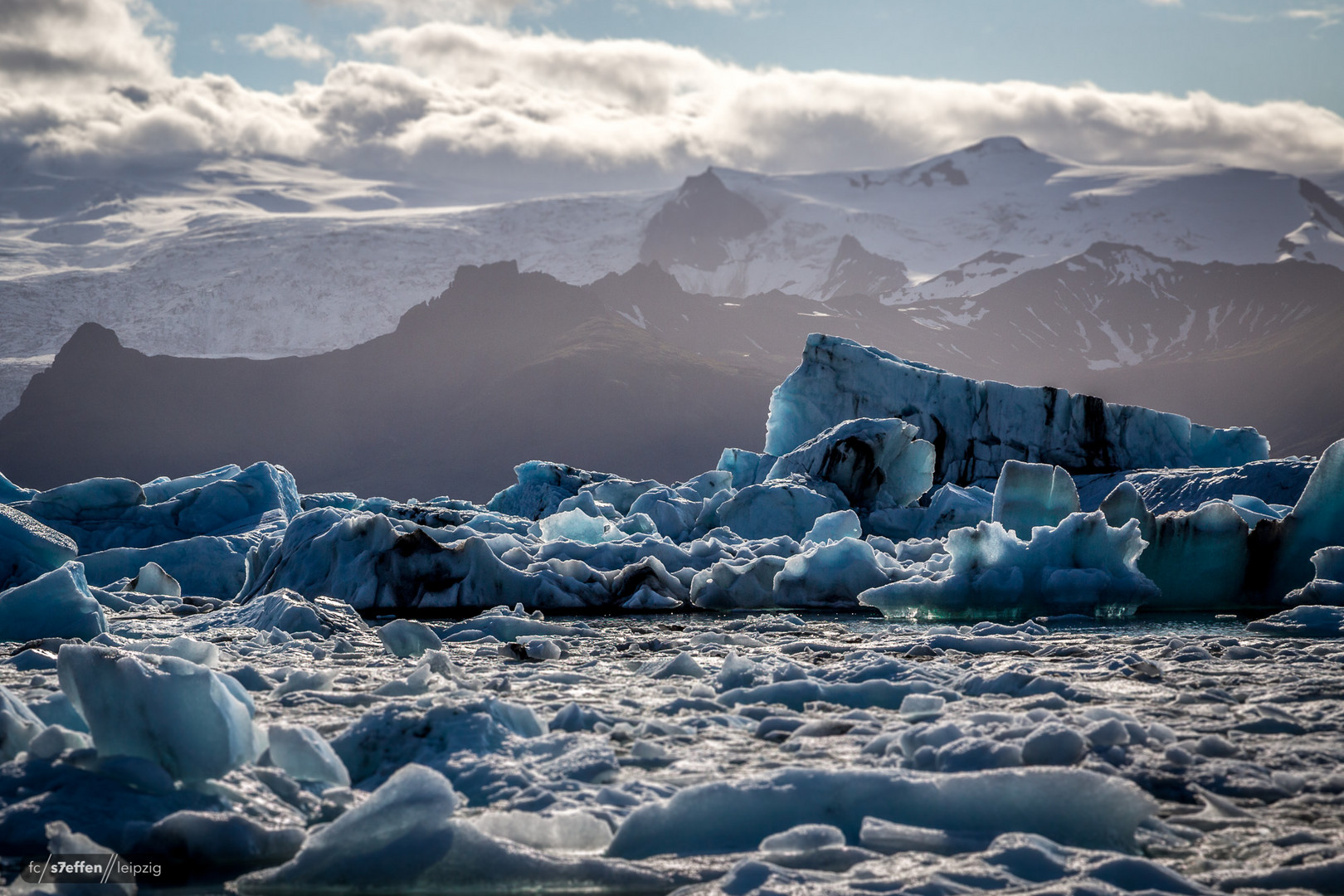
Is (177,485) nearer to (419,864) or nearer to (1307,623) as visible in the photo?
(1307,623)

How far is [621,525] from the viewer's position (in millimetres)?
16531

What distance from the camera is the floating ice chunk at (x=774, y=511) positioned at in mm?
16812

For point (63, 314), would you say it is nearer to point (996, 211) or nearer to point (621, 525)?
point (621, 525)

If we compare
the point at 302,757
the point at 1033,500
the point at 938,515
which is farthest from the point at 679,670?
the point at 938,515

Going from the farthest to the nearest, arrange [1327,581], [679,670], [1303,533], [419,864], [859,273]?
[859,273]
[1303,533]
[1327,581]
[679,670]
[419,864]

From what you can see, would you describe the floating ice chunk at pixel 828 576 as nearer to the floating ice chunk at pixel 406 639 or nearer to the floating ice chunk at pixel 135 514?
the floating ice chunk at pixel 406 639

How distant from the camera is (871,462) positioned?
17.8 meters

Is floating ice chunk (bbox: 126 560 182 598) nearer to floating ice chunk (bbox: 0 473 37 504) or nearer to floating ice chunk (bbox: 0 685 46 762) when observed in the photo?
floating ice chunk (bbox: 0 473 37 504)

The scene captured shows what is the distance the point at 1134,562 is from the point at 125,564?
12534mm

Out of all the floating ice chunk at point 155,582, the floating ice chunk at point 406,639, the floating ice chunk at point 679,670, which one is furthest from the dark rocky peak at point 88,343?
the floating ice chunk at point 679,670

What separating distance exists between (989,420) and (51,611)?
53.5 ft

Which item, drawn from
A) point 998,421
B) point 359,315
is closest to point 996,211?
point 359,315

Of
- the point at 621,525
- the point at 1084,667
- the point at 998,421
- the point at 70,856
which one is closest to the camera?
the point at 70,856

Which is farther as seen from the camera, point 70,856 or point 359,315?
point 359,315
